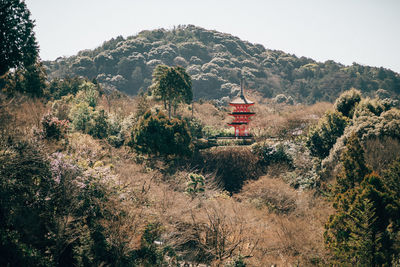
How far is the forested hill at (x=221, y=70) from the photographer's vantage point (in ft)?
237

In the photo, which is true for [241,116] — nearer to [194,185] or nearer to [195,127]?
[195,127]

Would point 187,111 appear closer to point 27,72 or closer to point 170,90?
point 170,90

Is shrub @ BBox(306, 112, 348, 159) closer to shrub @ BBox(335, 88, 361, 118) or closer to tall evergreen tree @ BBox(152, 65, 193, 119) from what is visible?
shrub @ BBox(335, 88, 361, 118)

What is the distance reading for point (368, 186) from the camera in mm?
11180

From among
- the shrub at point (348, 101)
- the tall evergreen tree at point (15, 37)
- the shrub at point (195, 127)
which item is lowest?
the shrub at point (195, 127)

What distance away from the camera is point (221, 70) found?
76625 mm

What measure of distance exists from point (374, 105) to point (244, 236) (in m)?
13.3

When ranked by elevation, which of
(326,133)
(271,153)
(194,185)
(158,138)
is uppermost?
(326,133)

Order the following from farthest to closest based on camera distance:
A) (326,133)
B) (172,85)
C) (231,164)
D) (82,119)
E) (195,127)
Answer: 1. (195,127)
2. (172,85)
3. (231,164)
4. (82,119)
5. (326,133)

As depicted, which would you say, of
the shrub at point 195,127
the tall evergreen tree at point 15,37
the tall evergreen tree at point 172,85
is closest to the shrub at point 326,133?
the shrub at point 195,127

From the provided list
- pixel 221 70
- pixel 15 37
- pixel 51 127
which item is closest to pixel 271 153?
pixel 51 127

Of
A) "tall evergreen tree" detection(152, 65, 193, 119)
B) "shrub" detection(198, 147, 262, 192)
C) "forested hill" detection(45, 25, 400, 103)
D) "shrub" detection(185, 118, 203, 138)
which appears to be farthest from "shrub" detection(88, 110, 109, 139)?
"forested hill" detection(45, 25, 400, 103)

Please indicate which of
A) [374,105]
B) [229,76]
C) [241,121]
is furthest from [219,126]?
[229,76]

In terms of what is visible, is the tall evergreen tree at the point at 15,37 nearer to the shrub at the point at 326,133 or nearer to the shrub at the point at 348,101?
the shrub at the point at 326,133
